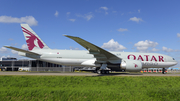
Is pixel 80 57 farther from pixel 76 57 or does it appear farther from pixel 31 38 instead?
pixel 31 38

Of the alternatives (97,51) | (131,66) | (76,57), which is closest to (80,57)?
(76,57)

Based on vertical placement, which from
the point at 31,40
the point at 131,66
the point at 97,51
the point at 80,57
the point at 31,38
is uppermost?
the point at 31,38

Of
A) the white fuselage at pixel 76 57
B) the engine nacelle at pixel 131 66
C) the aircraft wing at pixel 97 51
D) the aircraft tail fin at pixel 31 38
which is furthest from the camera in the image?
the aircraft tail fin at pixel 31 38

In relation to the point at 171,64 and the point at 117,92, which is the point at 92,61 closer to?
the point at 117,92

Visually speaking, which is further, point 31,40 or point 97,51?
point 31,40

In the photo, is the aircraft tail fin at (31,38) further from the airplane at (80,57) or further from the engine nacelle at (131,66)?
the engine nacelle at (131,66)

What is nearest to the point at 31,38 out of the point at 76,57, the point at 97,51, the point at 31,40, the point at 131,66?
the point at 31,40

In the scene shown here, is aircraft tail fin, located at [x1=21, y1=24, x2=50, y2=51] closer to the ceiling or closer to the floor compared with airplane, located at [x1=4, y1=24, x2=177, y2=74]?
closer to the ceiling

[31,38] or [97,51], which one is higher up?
[31,38]

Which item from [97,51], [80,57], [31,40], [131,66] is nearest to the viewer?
[97,51]

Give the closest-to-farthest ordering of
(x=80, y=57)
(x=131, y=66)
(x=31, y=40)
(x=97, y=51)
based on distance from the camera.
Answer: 1. (x=97, y=51)
2. (x=131, y=66)
3. (x=80, y=57)
4. (x=31, y=40)

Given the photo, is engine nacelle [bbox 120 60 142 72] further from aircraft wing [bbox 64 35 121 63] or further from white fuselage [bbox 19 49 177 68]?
white fuselage [bbox 19 49 177 68]

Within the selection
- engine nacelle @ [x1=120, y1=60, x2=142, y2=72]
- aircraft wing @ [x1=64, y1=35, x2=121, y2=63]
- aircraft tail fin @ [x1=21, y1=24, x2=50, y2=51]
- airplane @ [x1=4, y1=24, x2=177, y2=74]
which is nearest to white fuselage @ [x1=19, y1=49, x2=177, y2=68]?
airplane @ [x1=4, y1=24, x2=177, y2=74]

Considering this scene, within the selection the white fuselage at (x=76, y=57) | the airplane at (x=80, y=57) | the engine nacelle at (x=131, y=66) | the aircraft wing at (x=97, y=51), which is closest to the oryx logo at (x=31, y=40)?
the airplane at (x=80, y=57)
